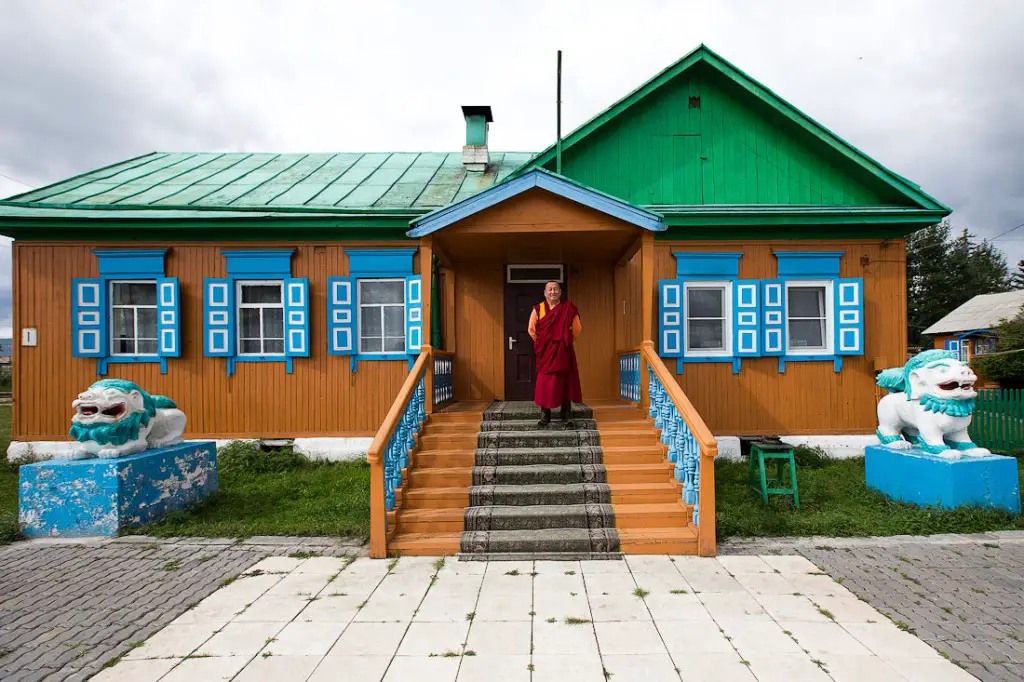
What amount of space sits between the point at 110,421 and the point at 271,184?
5.41 m

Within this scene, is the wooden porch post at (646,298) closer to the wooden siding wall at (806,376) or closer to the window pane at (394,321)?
the wooden siding wall at (806,376)

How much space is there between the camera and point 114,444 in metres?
6.17

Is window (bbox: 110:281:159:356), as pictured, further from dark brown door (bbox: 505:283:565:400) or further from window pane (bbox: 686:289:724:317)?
window pane (bbox: 686:289:724:317)

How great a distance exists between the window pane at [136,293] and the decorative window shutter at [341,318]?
2.94m

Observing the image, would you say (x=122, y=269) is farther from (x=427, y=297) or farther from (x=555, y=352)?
(x=555, y=352)

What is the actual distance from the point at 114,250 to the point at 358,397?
4487 mm

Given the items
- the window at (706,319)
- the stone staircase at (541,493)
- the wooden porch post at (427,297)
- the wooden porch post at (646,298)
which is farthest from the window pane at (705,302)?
the wooden porch post at (427,297)

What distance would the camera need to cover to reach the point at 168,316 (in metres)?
8.84

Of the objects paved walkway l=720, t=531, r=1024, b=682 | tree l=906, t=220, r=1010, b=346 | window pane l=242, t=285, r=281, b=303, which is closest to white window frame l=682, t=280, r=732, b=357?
paved walkway l=720, t=531, r=1024, b=682

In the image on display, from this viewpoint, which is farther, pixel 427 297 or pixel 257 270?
pixel 257 270

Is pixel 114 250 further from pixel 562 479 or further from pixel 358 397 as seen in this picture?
pixel 562 479

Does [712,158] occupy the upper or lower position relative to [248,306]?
upper

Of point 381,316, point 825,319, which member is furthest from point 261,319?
point 825,319

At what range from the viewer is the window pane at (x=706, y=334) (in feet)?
30.1
